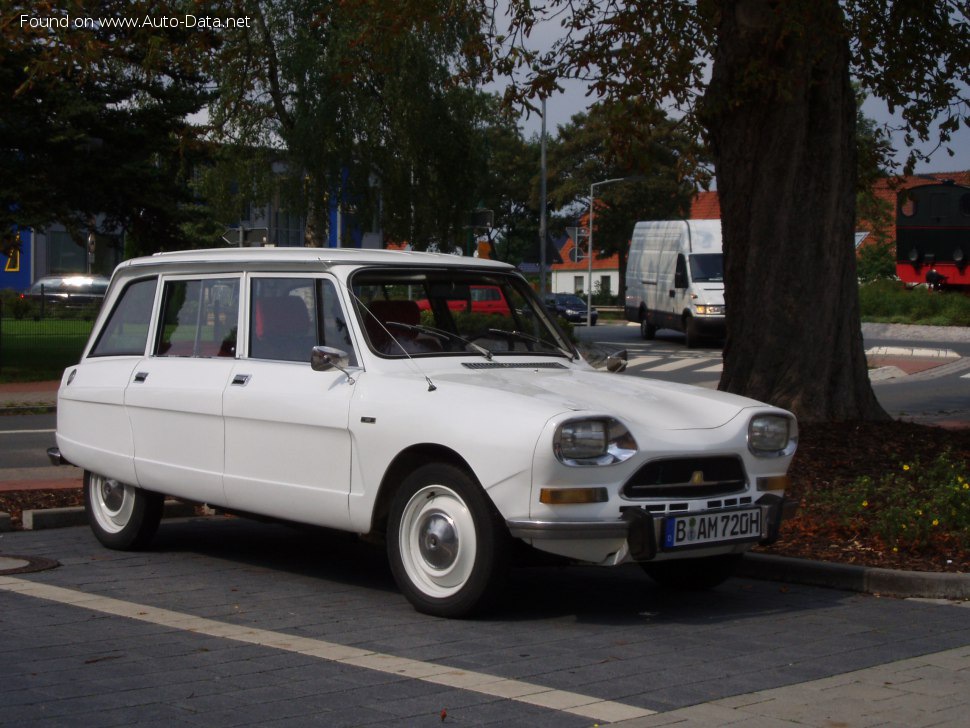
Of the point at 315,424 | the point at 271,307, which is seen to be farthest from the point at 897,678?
the point at 271,307

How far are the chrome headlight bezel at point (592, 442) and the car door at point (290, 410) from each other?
50.8 inches

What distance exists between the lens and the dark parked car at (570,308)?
54156 millimetres

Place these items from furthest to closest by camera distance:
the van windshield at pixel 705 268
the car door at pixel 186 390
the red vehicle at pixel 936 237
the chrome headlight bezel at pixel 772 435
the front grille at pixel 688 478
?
1. the red vehicle at pixel 936 237
2. the van windshield at pixel 705 268
3. the car door at pixel 186 390
4. the chrome headlight bezel at pixel 772 435
5. the front grille at pixel 688 478

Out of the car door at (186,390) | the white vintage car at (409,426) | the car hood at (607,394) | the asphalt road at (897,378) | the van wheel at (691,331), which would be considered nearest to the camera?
the white vintage car at (409,426)

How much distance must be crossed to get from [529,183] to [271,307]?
237ft

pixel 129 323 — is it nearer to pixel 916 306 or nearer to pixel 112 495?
pixel 112 495

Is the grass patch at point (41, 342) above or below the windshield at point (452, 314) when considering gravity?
below

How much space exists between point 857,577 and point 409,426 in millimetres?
2701

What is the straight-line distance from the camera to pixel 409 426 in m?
6.43

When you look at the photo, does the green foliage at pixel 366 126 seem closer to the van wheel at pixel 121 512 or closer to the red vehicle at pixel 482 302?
the van wheel at pixel 121 512

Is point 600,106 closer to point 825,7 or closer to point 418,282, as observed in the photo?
point 825,7

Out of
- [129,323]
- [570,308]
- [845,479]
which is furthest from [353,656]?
[570,308]

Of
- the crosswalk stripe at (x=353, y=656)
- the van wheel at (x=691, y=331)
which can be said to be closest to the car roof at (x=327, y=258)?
the crosswalk stripe at (x=353, y=656)

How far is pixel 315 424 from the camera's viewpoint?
6.90 m
